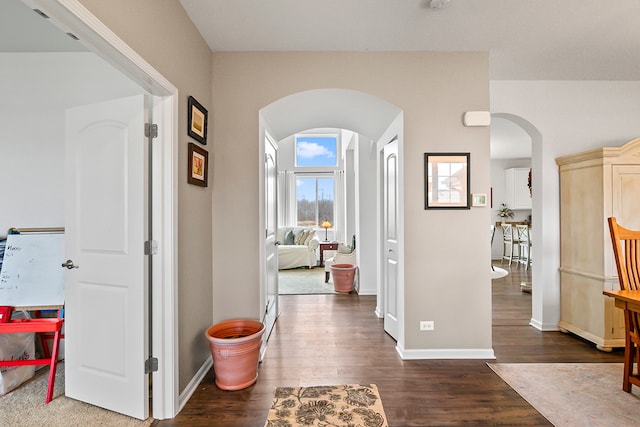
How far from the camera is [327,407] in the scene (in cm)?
208

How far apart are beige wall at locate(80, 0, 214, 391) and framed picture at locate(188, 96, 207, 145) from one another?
50 millimetres

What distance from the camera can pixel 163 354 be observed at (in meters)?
2.01

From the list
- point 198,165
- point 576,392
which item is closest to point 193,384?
point 198,165

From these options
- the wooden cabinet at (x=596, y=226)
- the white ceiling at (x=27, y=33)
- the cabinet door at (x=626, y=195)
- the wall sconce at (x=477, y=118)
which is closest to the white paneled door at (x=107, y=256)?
the white ceiling at (x=27, y=33)

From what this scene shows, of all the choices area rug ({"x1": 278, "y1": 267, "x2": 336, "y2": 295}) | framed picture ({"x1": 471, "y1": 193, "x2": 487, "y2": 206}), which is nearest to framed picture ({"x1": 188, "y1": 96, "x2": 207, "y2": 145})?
framed picture ({"x1": 471, "y1": 193, "x2": 487, "y2": 206})

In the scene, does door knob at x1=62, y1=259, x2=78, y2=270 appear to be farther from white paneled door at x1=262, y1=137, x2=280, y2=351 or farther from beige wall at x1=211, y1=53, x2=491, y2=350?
white paneled door at x1=262, y1=137, x2=280, y2=351

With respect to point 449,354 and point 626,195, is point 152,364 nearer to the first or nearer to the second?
point 449,354

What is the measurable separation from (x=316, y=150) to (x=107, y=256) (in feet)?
23.2

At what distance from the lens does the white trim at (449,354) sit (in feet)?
9.16

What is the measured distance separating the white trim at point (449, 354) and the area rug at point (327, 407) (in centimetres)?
60

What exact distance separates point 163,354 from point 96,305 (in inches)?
21.6

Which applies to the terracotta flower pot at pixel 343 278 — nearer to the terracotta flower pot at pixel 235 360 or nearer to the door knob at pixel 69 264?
the terracotta flower pot at pixel 235 360

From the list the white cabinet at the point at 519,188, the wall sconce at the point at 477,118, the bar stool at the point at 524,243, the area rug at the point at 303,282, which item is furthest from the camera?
the white cabinet at the point at 519,188

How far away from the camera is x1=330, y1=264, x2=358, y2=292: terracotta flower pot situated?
4869 millimetres
